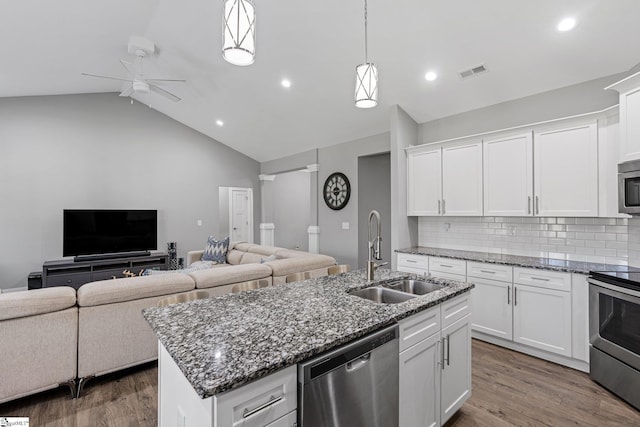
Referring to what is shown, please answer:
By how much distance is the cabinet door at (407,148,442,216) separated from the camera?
4.12m

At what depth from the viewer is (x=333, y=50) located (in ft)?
12.2

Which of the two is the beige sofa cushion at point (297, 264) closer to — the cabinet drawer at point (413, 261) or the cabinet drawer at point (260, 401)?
the cabinet drawer at point (413, 261)

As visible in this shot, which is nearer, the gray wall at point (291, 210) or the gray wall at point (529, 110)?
the gray wall at point (529, 110)

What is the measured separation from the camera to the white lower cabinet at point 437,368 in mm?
1647

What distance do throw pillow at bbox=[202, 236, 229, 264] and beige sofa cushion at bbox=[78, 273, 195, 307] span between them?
298 cm

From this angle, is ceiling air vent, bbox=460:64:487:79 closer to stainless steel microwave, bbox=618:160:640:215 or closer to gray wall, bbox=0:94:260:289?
stainless steel microwave, bbox=618:160:640:215

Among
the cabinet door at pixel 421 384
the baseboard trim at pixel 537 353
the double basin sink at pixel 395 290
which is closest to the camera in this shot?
the cabinet door at pixel 421 384

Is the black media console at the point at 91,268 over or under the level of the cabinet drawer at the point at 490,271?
under

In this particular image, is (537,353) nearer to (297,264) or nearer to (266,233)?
(297,264)

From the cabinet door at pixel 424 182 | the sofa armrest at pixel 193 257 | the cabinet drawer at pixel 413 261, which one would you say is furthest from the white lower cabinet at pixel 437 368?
the sofa armrest at pixel 193 257

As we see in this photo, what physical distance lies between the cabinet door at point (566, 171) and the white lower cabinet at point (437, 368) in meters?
1.76

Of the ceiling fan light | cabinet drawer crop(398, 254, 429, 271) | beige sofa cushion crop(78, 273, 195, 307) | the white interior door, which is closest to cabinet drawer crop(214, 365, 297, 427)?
the ceiling fan light

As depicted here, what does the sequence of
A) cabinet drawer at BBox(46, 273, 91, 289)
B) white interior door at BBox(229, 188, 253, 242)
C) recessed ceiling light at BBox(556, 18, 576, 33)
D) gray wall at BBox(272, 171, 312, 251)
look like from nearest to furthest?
recessed ceiling light at BBox(556, 18, 576, 33) → cabinet drawer at BBox(46, 273, 91, 289) → white interior door at BBox(229, 188, 253, 242) → gray wall at BBox(272, 171, 312, 251)

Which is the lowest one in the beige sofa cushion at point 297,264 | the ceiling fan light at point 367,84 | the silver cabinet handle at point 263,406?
the silver cabinet handle at point 263,406
